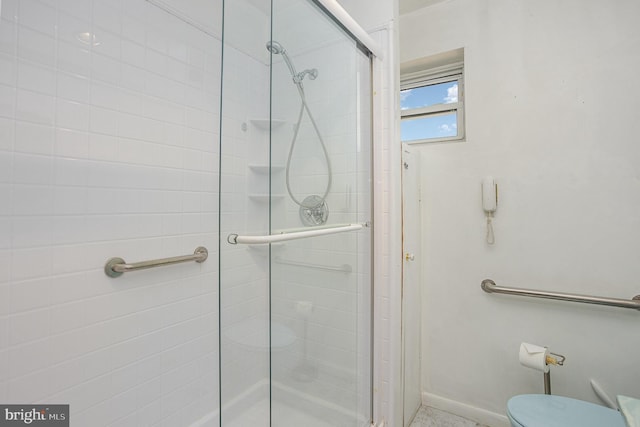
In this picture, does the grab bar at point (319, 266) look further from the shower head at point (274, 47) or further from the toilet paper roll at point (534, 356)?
the toilet paper roll at point (534, 356)

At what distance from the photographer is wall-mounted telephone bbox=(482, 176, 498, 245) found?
161 centimetres

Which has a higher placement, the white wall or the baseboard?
the white wall

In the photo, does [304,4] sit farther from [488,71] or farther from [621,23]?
[621,23]

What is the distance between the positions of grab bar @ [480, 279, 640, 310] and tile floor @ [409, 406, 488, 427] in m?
0.76

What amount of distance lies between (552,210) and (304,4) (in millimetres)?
1497

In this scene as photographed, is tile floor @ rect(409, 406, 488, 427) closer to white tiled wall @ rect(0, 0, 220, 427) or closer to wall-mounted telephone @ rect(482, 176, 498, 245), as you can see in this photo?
wall-mounted telephone @ rect(482, 176, 498, 245)

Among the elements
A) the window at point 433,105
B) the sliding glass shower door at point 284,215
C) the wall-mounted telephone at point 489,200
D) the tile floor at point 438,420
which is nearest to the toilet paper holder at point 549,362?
the tile floor at point 438,420

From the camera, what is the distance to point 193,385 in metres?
1.45

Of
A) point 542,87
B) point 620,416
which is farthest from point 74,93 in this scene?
point 620,416

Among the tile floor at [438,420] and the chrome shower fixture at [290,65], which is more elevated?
the chrome shower fixture at [290,65]

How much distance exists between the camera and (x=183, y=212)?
4.63 ft

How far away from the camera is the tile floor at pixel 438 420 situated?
5.44ft

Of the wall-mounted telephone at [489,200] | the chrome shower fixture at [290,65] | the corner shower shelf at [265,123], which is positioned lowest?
the wall-mounted telephone at [489,200]

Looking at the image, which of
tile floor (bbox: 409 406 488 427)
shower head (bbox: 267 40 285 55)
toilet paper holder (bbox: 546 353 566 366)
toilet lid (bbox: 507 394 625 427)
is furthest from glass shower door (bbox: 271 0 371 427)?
toilet paper holder (bbox: 546 353 566 366)
